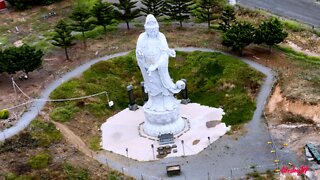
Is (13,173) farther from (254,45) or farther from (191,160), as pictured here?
(254,45)

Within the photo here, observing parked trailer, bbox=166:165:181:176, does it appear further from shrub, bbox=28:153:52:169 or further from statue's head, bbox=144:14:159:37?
statue's head, bbox=144:14:159:37

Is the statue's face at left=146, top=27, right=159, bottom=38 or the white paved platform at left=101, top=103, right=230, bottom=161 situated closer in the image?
the statue's face at left=146, top=27, right=159, bottom=38

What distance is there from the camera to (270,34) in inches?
2338

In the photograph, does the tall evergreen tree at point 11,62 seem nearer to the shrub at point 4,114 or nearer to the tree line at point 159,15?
the tree line at point 159,15

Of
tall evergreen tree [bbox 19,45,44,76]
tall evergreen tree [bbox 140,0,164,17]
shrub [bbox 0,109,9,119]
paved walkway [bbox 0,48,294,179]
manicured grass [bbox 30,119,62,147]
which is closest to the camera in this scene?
paved walkway [bbox 0,48,294,179]

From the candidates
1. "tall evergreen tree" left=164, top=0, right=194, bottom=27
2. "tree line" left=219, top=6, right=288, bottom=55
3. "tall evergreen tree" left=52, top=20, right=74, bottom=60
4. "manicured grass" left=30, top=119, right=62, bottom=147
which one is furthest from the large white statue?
"tall evergreen tree" left=164, top=0, right=194, bottom=27

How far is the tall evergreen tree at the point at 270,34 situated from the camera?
5922cm

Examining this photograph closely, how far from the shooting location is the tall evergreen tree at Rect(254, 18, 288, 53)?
59219 mm

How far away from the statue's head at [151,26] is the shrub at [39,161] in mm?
13098

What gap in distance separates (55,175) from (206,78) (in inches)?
810

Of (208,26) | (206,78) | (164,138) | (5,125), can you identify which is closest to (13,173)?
(5,125)

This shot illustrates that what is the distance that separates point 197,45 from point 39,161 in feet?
85.4

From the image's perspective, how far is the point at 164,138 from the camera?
48.7m

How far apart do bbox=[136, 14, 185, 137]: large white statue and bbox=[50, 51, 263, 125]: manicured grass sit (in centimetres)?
526
